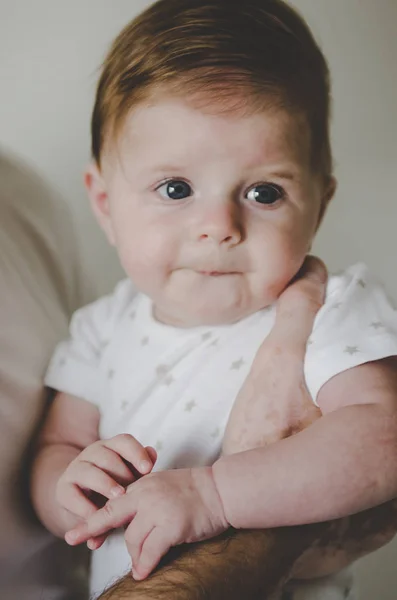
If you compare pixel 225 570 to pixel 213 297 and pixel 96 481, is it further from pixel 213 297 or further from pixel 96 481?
pixel 213 297

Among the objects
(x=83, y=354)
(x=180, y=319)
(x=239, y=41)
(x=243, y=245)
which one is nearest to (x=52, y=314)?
(x=83, y=354)

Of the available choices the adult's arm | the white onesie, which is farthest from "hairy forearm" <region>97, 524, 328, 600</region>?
the white onesie

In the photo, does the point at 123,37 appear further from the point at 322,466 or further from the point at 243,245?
the point at 322,466

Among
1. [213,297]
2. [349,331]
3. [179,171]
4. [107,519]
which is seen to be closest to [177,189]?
[179,171]

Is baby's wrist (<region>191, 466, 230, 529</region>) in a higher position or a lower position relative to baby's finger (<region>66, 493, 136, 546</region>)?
higher

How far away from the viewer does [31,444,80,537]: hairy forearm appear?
2.54 feet

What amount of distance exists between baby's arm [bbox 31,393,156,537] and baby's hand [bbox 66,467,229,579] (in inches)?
1.2

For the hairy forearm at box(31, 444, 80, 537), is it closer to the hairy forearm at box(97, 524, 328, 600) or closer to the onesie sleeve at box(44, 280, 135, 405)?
the onesie sleeve at box(44, 280, 135, 405)

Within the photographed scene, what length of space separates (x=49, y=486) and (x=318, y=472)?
1.10 ft

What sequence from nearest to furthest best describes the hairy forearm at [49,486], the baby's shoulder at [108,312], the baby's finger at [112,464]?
the baby's finger at [112,464] → the hairy forearm at [49,486] → the baby's shoulder at [108,312]

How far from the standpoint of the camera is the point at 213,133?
669 mm

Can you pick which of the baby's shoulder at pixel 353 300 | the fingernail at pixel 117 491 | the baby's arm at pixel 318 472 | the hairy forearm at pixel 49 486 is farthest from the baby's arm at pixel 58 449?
the baby's shoulder at pixel 353 300

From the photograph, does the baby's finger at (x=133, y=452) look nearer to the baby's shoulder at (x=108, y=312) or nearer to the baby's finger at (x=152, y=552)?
the baby's finger at (x=152, y=552)

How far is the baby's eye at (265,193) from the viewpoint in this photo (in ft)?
2.32
